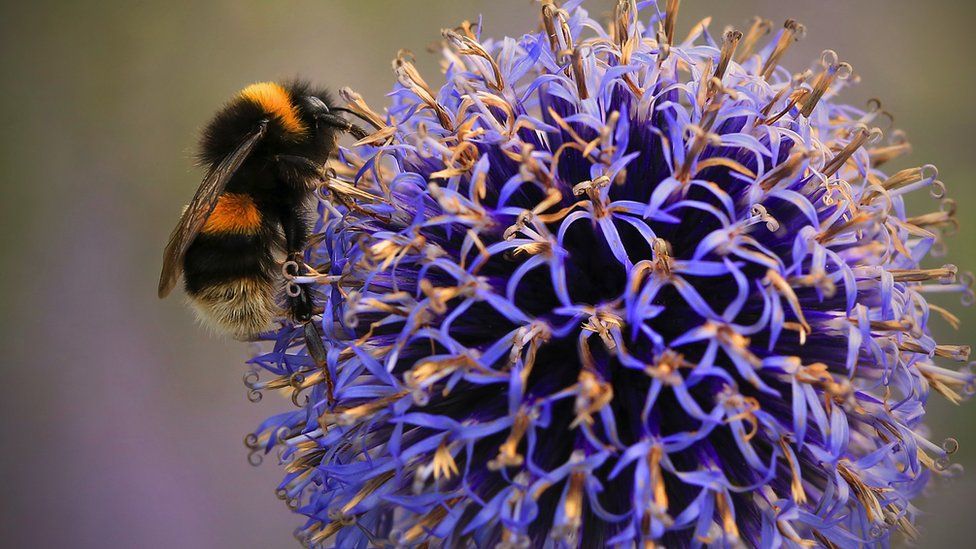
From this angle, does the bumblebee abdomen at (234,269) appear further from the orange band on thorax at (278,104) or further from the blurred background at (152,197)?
the blurred background at (152,197)

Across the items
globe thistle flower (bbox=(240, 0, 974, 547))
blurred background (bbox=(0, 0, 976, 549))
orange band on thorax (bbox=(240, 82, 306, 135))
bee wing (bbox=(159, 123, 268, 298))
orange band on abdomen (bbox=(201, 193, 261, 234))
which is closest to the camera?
globe thistle flower (bbox=(240, 0, 974, 547))

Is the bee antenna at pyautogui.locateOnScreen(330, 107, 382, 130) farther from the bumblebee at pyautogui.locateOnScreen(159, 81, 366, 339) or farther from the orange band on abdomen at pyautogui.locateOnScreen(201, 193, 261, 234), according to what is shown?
the orange band on abdomen at pyautogui.locateOnScreen(201, 193, 261, 234)

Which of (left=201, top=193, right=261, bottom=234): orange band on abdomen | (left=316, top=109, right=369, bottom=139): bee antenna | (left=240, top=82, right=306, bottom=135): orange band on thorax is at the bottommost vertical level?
(left=201, top=193, right=261, bottom=234): orange band on abdomen

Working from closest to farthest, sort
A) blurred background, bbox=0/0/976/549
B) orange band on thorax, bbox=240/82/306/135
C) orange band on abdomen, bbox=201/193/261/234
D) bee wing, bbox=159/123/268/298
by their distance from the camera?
bee wing, bbox=159/123/268/298, orange band on abdomen, bbox=201/193/261/234, orange band on thorax, bbox=240/82/306/135, blurred background, bbox=0/0/976/549

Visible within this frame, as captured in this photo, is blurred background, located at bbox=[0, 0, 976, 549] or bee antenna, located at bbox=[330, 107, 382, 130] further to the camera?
blurred background, located at bbox=[0, 0, 976, 549]

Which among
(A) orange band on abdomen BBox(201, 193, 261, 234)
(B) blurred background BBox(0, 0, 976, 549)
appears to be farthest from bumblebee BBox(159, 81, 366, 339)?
(B) blurred background BBox(0, 0, 976, 549)

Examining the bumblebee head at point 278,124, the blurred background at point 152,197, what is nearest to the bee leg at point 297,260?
the bumblebee head at point 278,124

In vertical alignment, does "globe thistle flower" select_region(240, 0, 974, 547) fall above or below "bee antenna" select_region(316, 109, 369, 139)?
below
